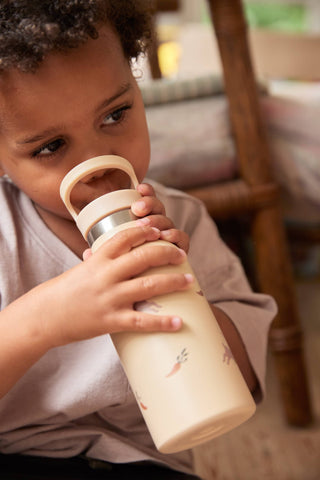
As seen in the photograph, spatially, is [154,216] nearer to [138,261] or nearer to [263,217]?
[138,261]

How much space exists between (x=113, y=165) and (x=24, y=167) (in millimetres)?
143

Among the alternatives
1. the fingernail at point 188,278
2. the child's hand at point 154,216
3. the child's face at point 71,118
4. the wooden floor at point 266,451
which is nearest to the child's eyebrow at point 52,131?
the child's face at point 71,118

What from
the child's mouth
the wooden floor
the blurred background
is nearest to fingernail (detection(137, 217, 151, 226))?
the child's mouth

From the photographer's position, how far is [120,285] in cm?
48

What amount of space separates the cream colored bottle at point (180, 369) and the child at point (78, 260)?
0.01 metres

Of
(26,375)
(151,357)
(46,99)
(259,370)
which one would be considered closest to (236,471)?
(259,370)

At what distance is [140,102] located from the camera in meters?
0.65

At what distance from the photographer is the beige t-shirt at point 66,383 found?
0.67 m

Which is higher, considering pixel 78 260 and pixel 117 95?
pixel 117 95

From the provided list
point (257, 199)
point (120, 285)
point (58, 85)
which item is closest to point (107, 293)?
point (120, 285)

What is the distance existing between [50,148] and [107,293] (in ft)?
0.66

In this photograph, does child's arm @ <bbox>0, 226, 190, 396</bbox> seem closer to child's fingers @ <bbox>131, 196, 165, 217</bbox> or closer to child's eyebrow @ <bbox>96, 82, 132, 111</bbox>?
child's fingers @ <bbox>131, 196, 165, 217</bbox>

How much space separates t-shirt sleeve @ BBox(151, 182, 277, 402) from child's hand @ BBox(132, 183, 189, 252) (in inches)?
7.9

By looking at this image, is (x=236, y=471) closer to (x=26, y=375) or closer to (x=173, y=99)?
(x=26, y=375)
